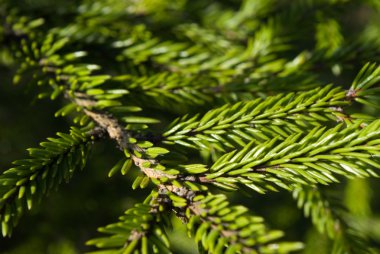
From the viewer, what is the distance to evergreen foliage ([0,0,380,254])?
0.74 meters

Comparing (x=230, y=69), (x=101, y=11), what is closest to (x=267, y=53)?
(x=230, y=69)

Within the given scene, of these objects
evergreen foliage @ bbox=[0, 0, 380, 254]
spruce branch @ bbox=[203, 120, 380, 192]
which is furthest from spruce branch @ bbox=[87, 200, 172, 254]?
spruce branch @ bbox=[203, 120, 380, 192]

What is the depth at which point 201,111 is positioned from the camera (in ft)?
4.14

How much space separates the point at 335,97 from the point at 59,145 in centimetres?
66

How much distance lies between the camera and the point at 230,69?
4.06 ft

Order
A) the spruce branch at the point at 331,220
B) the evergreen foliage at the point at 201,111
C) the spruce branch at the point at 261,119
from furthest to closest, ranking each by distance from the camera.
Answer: the spruce branch at the point at 331,220 < the spruce branch at the point at 261,119 < the evergreen foliage at the point at 201,111

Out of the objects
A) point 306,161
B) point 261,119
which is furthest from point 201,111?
point 306,161

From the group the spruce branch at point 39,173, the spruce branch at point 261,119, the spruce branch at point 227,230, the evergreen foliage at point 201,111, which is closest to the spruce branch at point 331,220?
the evergreen foliage at point 201,111

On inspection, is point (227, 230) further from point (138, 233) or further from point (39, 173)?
point (39, 173)

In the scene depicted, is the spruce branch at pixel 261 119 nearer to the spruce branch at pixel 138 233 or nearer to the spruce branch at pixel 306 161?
the spruce branch at pixel 306 161

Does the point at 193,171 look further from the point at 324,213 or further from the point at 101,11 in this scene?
the point at 101,11

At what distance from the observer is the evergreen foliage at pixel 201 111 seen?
29.1 inches

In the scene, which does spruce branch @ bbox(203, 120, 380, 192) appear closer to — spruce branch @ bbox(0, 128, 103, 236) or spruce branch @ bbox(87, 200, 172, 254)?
spruce branch @ bbox(87, 200, 172, 254)

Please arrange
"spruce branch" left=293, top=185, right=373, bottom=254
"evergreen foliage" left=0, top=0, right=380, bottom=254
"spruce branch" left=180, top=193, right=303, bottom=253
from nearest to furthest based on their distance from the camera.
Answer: "spruce branch" left=180, top=193, right=303, bottom=253 < "evergreen foliage" left=0, top=0, right=380, bottom=254 < "spruce branch" left=293, top=185, right=373, bottom=254
